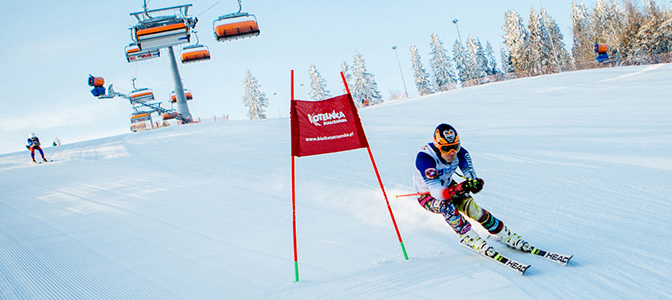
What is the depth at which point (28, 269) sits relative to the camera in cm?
439

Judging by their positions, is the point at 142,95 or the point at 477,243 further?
the point at 142,95

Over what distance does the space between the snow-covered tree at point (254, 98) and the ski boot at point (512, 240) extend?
6053cm

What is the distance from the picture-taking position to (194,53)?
2638cm

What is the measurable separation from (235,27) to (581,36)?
65653 mm

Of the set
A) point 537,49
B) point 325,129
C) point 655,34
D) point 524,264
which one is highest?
point 537,49

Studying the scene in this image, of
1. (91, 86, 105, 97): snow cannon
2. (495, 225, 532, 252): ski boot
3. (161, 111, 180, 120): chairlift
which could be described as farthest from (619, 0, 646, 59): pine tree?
(91, 86, 105, 97): snow cannon

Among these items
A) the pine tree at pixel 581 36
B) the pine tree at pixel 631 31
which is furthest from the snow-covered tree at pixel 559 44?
the pine tree at pixel 631 31

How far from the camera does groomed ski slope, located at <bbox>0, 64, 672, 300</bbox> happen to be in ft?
11.4

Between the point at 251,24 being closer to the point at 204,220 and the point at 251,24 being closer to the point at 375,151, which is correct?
the point at 375,151

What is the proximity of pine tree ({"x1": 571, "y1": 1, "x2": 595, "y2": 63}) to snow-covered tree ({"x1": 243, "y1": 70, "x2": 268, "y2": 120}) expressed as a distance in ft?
170

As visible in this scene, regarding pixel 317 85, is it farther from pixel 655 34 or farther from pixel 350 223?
pixel 350 223

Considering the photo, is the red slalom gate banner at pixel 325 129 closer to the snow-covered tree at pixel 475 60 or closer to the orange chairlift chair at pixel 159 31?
the orange chairlift chair at pixel 159 31

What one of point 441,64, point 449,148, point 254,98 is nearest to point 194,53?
point 449,148

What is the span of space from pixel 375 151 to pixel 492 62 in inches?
3116
